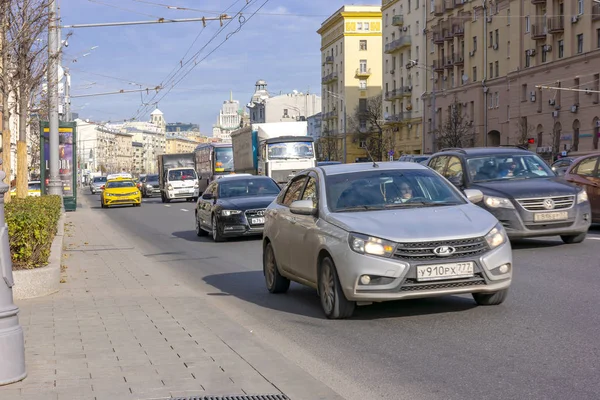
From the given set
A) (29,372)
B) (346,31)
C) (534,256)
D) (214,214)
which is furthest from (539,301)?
(346,31)

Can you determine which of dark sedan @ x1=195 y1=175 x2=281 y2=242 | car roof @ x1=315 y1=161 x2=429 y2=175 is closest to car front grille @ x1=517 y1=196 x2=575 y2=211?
car roof @ x1=315 y1=161 x2=429 y2=175

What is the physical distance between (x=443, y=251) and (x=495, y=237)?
0.65 meters

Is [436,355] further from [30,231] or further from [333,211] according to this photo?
[30,231]

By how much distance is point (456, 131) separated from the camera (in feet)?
236

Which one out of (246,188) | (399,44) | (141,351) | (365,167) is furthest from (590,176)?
(399,44)

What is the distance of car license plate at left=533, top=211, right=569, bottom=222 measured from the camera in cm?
1447

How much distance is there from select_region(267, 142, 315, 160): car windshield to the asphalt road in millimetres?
30585

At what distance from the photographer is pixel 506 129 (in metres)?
68.5

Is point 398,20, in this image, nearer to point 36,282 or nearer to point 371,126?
point 371,126

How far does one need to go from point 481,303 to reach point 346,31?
110m

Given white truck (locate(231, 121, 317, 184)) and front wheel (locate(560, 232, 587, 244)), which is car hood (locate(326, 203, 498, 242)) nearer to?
front wheel (locate(560, 232, 587, 244))

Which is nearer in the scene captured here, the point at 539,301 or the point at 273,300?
the point at 539,301

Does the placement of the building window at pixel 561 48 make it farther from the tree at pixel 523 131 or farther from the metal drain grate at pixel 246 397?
the metal drain grate at pixel 246 397

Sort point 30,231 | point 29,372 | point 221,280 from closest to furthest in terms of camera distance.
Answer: point 29,372 < point 30,231 < point 221,280
